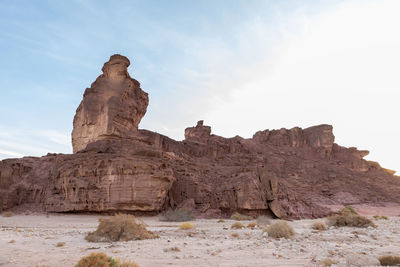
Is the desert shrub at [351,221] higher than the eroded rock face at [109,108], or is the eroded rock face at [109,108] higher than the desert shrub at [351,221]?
the eroded rock face at [109,108]

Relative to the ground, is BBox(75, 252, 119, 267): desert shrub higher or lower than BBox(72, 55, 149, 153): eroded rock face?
lower

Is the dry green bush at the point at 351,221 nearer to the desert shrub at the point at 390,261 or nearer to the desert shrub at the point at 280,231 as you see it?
the desert shrub at the point at 280,231

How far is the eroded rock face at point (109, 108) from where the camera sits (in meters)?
32.0

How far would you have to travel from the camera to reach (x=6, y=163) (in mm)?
29094

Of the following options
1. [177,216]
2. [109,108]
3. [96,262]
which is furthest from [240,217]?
[96,262]

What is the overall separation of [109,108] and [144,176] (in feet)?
44.1

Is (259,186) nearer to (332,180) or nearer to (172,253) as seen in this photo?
(172,253)

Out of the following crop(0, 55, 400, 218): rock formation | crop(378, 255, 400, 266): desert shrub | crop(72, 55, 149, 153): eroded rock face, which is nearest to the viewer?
crop(378, 255, 400, 266): desert shrub

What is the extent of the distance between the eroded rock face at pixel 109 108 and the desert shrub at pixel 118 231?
22314 millimetres

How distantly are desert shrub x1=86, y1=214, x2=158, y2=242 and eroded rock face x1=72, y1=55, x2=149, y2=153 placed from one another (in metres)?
22.3

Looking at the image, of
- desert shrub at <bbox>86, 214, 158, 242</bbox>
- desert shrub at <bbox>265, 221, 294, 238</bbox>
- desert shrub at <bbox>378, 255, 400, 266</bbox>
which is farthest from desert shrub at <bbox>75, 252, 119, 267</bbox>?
desert shrub at <bbox>265, 221, 294, 238</bbox>

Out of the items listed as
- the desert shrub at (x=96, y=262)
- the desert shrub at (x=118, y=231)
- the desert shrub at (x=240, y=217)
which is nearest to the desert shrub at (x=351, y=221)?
the desert shrub at (x=240, y=217)

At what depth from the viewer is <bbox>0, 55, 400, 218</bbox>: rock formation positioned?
72.2 ft

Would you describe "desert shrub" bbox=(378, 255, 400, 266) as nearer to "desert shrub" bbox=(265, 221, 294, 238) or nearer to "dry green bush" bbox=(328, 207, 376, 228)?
"desert shrub" bbox=(265, 221, 294, 238)
